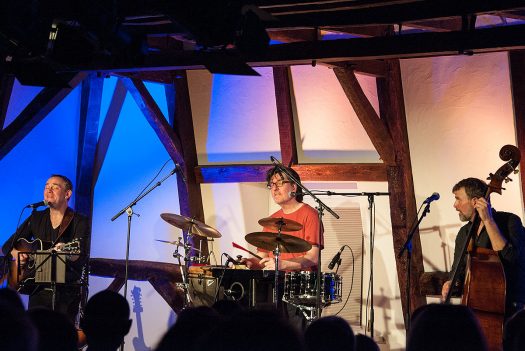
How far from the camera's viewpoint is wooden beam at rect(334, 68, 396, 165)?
9.16 m

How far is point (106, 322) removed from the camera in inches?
136

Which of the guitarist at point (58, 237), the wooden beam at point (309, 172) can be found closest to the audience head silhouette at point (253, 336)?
the guitarist at point (58, 237)

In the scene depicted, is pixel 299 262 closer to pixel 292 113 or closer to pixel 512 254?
pixel 512 254

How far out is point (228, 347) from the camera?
7.66ft

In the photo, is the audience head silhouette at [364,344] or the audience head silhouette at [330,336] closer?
the audience head silhouette at [330,336]

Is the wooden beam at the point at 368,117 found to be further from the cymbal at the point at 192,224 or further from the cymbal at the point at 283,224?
the cymbal at the point at 192,224

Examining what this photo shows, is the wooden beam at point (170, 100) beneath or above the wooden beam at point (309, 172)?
above

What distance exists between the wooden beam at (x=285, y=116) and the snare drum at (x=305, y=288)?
269cm

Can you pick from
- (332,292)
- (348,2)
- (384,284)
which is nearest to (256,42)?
(348,2)

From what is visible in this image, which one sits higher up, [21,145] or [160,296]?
[21,145]

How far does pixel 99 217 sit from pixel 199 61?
462 centimetres

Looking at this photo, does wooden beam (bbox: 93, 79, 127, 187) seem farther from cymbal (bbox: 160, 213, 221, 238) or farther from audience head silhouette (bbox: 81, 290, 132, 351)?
audience head silhouette (bbox: 81, 290, 132, 351)

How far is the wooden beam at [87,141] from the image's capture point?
10680mm

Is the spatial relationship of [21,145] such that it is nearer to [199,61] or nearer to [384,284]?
[199,61]
